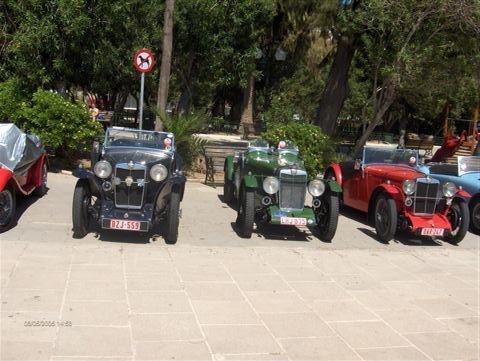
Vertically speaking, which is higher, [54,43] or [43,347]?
[54,43]

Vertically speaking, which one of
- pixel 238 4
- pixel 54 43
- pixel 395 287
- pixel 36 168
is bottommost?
pixel 395 287

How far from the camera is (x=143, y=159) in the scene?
25.3ft

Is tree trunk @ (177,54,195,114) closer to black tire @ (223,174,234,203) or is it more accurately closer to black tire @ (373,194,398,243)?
black tire @ (223,174,234,203)

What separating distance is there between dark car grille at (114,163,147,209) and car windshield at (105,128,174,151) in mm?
834

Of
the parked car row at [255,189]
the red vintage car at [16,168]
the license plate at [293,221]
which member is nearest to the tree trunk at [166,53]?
the parked car row at [255,189]

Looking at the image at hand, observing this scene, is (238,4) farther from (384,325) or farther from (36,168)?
(384,325)

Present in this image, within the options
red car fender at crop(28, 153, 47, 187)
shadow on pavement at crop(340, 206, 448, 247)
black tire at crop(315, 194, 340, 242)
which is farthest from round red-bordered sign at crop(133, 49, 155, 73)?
shadow on pavement at crop(340, 206, 448, 247)

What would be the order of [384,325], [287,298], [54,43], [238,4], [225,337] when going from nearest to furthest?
[225,337], [384,325], [287,298], [54,43], [238,4]

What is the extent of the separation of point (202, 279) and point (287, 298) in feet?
3.41

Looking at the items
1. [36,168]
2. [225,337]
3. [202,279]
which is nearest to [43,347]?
[225,337]

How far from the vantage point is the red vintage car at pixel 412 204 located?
8.61m

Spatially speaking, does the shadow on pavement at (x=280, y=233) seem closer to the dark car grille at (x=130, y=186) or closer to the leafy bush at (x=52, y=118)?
the dark car grille at (x=130, y=186)

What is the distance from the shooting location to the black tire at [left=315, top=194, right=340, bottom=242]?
835 cm
